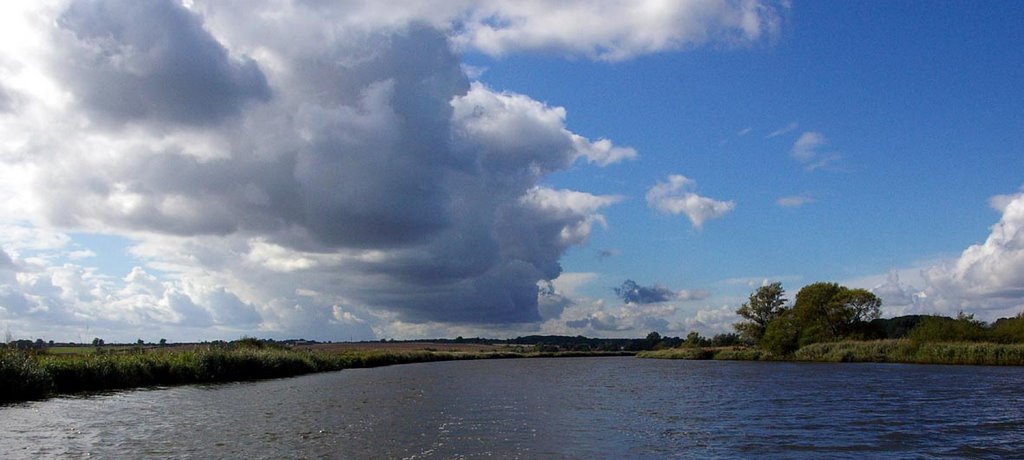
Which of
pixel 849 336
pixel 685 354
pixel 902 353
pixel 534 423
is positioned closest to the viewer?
pixel 534 423

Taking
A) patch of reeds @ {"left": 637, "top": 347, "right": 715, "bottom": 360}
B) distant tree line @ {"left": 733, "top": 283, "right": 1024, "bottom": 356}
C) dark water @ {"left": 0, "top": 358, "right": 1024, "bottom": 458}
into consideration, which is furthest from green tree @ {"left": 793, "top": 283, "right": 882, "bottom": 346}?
dark water @ {"left": 0, "top": 358, "right": 1024, "bottom": 458}

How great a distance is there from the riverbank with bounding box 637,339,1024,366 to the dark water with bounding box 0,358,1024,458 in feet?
96.9

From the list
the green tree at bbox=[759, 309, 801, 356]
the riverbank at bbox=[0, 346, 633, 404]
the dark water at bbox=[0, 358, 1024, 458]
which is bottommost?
the dark water at bbox=[0, 358, 1024, 458]

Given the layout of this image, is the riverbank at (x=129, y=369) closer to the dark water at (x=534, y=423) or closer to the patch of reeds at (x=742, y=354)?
the dark water at (x=534, y=423)

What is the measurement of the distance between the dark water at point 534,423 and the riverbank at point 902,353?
29.5 meters

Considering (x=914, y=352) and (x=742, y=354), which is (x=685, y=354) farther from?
(x=914, y=352)

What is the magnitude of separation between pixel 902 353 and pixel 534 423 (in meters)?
70.7

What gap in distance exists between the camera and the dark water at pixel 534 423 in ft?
74.7

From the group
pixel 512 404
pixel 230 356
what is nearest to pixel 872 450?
pixel 512 404

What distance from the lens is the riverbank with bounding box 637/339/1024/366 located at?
73.0m

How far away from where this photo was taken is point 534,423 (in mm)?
30375

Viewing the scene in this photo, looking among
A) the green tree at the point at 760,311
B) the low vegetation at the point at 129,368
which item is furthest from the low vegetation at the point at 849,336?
the low vegetation at the point at 129,368

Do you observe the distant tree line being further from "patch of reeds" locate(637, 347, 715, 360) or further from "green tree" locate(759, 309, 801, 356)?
"patch of reeds" locate(637, 347, 715, 360)

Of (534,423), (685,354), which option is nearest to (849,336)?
(685,354)
